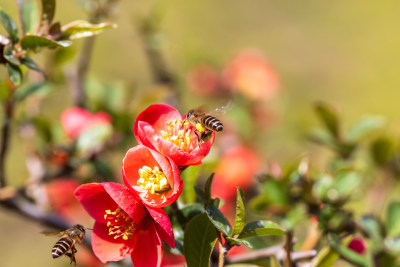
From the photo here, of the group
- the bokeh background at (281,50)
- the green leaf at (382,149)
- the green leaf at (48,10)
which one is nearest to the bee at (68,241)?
the green leaf at (48,10)

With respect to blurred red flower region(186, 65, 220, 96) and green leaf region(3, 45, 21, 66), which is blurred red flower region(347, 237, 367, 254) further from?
blurred red flower region(186, 65, 220, 96)

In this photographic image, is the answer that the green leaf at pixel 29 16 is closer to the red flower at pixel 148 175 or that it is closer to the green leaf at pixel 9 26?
the green leaf at pixel 9 26

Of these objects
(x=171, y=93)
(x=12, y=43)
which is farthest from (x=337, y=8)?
(x=12, y=43)

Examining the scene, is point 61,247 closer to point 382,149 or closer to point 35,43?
point 35,43

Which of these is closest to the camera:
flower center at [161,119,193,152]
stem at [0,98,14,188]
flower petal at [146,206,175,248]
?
flower petal at [146,206,175,248]

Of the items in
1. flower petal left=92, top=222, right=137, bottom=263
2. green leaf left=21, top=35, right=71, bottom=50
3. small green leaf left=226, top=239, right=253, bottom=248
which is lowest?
flower petal left=92, top=222, right=137, bottom=263

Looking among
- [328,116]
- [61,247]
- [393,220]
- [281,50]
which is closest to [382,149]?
[328,116]

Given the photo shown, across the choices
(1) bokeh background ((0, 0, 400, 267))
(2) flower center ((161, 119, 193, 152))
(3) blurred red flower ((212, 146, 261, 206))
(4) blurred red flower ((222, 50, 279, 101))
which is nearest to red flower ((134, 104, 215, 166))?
(2) flower center ((161, 119, 193, 152))
